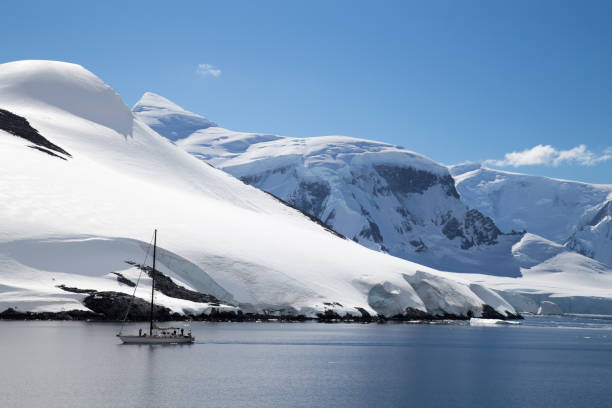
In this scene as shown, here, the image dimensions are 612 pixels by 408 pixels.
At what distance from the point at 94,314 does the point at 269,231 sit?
175 feet

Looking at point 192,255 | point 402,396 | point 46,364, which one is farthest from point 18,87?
point 402,396

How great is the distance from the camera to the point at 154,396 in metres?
41.2

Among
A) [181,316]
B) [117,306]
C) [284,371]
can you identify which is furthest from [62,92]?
[284,371]

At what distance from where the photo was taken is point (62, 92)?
172m

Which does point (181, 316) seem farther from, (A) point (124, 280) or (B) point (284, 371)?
(B) point (284, 371)

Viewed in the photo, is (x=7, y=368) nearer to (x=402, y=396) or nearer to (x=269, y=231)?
(x=402, y=396)

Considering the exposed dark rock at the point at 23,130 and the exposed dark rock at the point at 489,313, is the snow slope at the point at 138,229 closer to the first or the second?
the exposed dark rock at the point at 23,130

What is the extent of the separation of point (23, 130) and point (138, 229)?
42.2 metres

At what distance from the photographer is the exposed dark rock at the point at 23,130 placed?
135500 mm

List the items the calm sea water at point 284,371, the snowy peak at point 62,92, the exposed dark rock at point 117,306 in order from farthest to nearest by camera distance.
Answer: the snowy peak at point 62,92, the exposed dark rock at point 117,306, the calm sea water at point 284,371

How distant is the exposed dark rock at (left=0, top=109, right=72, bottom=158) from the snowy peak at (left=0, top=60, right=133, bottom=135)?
20.1 m

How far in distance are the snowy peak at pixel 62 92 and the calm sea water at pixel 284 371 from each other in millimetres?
95788

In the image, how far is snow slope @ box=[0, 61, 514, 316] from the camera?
309 feet

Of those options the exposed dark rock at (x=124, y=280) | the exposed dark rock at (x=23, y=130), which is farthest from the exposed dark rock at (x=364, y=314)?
the exposed dark rock at (x=23, y=130)
